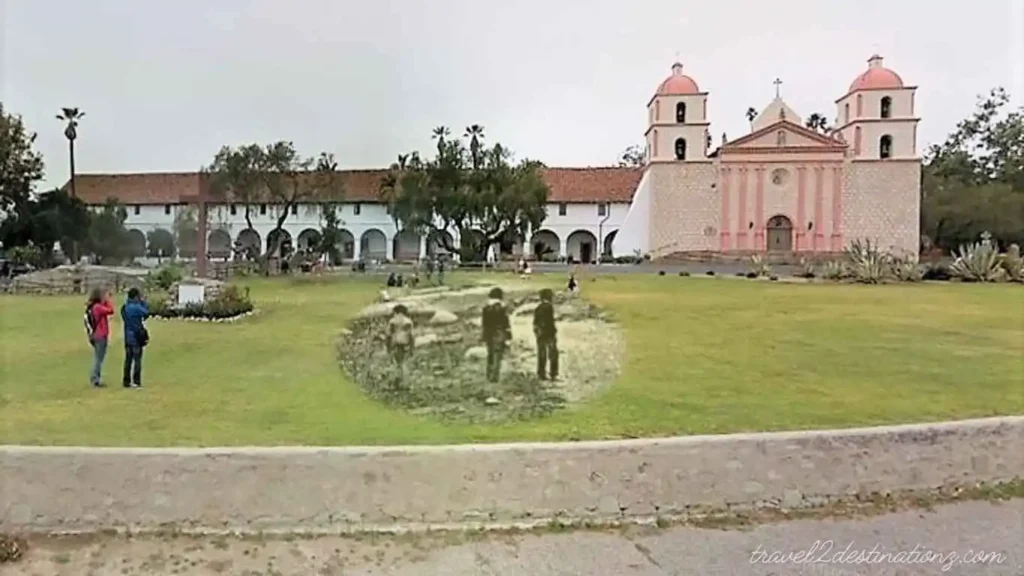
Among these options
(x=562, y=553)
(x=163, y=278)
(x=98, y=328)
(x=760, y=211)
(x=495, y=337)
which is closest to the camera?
(x=562, y=553)

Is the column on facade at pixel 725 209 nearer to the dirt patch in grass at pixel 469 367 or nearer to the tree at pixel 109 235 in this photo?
the tree at pixel 109 235

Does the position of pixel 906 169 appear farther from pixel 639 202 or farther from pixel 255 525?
pixel 255 525

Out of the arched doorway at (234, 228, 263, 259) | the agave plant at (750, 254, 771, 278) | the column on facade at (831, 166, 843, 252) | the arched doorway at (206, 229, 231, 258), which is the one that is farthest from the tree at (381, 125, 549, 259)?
the column on facade at (831, 166, 843, 252)

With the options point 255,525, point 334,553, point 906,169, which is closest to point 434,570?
point 334,553

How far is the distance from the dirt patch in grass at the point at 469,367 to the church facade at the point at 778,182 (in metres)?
29.0

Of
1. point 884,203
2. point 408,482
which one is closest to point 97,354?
point 408,482

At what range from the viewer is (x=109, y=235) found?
16484 mm

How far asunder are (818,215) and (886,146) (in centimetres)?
437

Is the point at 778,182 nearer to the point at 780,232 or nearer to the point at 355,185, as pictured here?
the point at 780,232

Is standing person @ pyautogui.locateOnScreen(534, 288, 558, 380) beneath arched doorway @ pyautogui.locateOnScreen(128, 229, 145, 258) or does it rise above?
beneath

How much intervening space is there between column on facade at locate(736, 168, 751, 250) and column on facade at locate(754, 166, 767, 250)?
38 cm

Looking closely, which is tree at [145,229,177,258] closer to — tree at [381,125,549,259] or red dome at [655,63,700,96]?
tree at [381,125,549,259]

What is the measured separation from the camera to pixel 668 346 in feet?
31.6

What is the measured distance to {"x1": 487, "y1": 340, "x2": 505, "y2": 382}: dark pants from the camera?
593 centimetres
